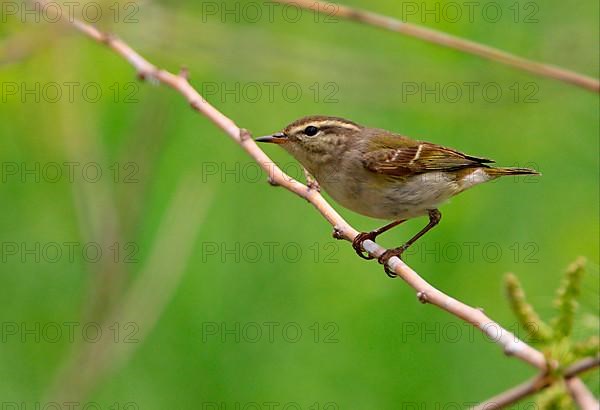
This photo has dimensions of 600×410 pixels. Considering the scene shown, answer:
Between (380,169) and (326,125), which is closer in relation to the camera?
(380,169)

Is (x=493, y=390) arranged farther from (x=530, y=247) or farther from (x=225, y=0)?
(x=225, y=0)

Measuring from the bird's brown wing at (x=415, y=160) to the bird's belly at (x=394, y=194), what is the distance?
5 centimetres

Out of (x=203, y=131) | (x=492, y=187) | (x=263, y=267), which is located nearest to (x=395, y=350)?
(x=263, y=267)

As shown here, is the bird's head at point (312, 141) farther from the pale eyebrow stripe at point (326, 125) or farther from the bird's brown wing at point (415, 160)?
the bird's brown wing at point (415, 160)

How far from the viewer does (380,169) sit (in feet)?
16.6

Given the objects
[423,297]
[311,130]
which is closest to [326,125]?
[311,130]

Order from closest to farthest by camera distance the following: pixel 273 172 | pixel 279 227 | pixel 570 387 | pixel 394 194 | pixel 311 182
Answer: pixel 570 387 < pixel 273 172 < pixel 311 182 < pixel 394 194 < pixel 279 227

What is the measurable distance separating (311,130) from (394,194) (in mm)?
597

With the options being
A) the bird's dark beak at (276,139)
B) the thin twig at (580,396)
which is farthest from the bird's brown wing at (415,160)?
the thin twig at (580,396)

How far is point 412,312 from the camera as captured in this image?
5.84 m

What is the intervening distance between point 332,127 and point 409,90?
2.67 ft

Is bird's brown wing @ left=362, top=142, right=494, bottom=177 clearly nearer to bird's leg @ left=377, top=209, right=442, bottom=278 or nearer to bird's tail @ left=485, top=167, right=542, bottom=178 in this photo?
bird's tail @ left=485, top=167, right=542, bottom=178

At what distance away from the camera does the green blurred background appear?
218 inches

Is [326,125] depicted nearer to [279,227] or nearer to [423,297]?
[279,227]
